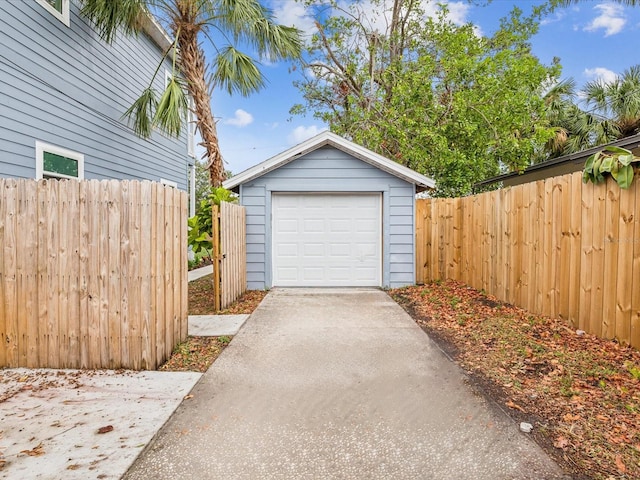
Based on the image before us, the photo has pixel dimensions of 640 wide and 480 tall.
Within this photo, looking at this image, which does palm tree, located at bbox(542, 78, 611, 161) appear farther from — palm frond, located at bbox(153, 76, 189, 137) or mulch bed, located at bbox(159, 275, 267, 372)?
mulch bed, located at bbox(159, 275, 267, 372)

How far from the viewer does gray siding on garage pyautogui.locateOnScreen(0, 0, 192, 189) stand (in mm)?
5855

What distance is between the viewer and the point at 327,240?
28.7ft

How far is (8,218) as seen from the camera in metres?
3.87

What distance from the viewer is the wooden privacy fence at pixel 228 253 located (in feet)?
20.9

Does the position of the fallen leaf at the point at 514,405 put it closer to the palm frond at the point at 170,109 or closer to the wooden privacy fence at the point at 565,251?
the wooden privacy fence at the point at 565,251

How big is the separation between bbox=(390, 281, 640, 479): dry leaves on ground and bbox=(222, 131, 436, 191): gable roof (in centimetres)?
352

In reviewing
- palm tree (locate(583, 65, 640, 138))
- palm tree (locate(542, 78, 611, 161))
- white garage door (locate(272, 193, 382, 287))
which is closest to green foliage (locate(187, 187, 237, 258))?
white garage door (locate(272, 193, 382, 287))

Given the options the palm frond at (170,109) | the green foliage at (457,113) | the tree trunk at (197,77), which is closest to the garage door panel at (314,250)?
the tree trunk at (197,77)

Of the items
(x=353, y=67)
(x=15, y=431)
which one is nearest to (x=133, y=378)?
(x=15, y=431)

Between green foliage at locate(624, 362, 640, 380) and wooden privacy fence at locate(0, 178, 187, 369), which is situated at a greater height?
wooden privacy fence at locate(0, 178, 187, 369)

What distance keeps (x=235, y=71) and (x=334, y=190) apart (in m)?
4.23

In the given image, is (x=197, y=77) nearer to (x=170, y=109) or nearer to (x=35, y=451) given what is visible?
(x=170, y=109)

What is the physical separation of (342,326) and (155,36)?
9904mm

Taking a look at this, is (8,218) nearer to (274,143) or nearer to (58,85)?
(58,85)
